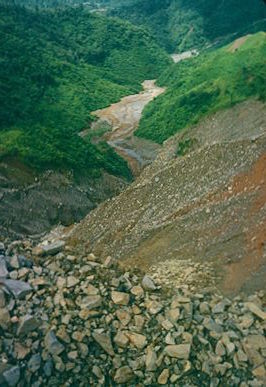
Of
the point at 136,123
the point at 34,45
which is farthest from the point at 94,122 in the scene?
the point at 34,45

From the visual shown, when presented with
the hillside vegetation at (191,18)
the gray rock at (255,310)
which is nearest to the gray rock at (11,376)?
the gray rock at (255,310)

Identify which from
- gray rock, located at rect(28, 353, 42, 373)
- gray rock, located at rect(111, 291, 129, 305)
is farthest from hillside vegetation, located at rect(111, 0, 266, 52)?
gray rock, located at rect(28, 353, 42, 373)

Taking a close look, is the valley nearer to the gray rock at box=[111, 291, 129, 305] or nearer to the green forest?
the gray rock at box=[111, 291, 129, 305]

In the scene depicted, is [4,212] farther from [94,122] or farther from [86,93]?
[86,93]

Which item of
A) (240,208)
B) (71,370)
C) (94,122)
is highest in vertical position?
(240,208)

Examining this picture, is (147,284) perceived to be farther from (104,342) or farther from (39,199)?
(39,199)

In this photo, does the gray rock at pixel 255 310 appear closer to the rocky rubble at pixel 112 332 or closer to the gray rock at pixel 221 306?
the rocky rubble at pixel 112 332
